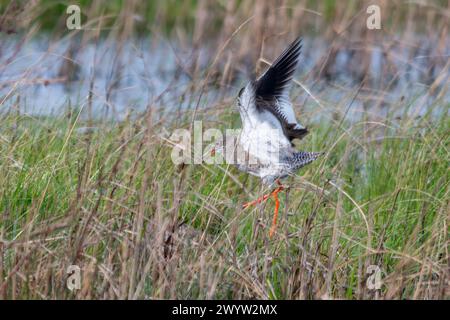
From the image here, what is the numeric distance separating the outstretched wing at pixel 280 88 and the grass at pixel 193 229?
30 cm

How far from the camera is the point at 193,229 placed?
4137 millimetres

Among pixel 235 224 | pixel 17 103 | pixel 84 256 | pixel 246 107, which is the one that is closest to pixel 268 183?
pixel 246 107

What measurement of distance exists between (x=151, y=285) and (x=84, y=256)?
313 millimetres

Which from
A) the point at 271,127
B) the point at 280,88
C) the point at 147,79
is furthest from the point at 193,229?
the point at 147,79

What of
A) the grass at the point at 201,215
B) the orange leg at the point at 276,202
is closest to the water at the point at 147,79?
the grass at the point at 201,215

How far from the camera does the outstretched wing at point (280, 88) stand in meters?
4.05

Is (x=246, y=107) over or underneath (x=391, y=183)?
over

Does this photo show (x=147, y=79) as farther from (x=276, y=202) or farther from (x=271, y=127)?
(x=276, y=202)

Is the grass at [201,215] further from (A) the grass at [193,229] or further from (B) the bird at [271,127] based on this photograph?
(B) the bird at [271,127]

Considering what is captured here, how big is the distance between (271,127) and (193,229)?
599mm

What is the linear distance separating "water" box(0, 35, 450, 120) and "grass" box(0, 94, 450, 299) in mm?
324

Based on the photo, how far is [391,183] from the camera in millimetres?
4859
